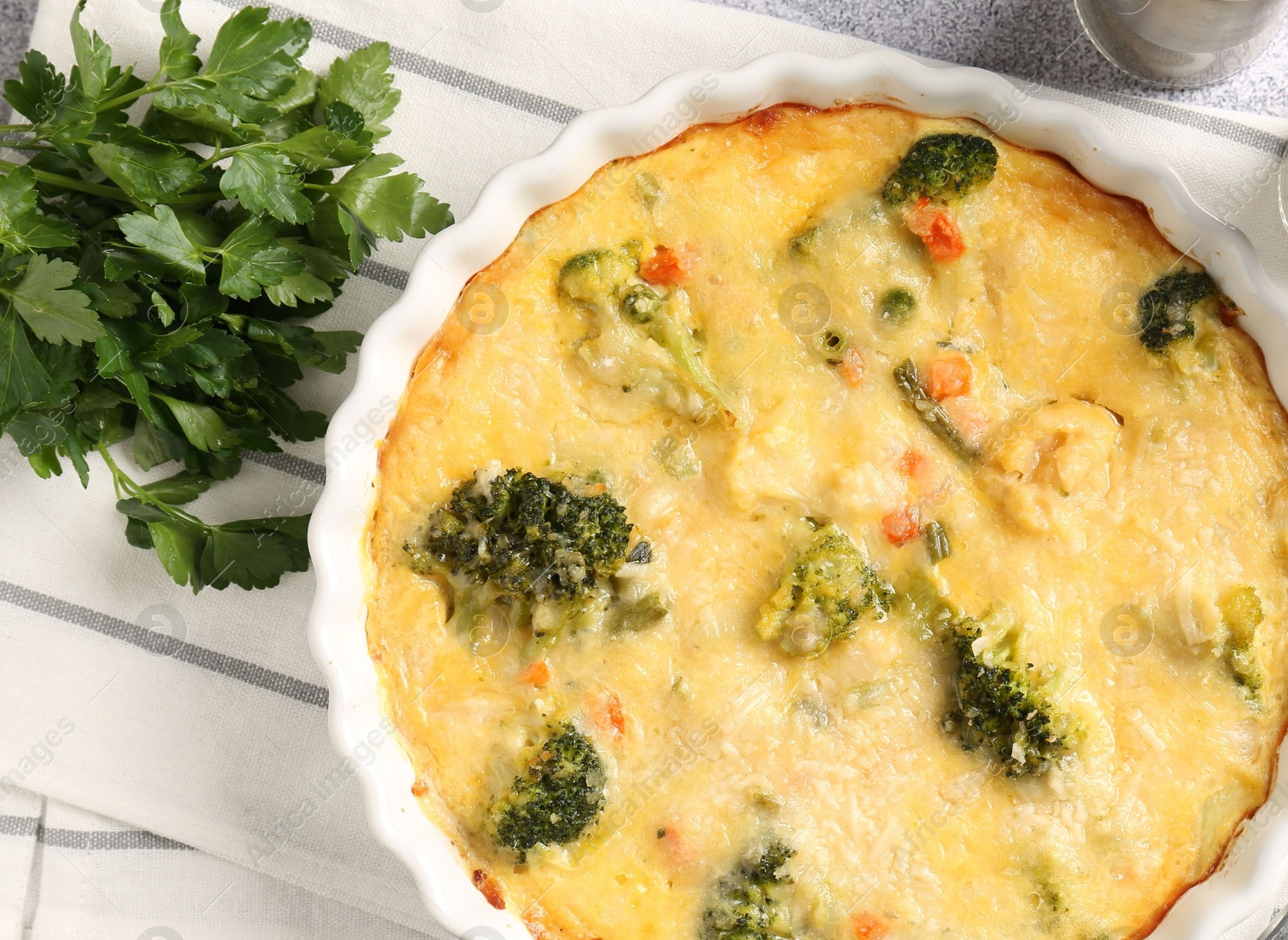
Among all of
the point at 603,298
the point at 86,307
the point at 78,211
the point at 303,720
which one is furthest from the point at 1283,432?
the point at 78,211

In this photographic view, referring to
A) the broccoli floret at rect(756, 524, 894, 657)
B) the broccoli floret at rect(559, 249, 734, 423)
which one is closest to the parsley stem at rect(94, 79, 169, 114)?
the broccoli floret at rect(559, 249, 734, 423)

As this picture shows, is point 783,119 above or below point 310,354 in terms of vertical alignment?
above

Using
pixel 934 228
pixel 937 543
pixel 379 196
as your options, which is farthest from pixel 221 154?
pixel 937 543

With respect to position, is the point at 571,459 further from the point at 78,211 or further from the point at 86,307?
the point at 78,211

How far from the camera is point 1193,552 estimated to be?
2.55 metres

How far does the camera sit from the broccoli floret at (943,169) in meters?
2.53

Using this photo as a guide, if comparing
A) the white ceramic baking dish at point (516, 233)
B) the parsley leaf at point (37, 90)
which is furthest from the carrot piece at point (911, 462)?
the parsley leaf at point (37, 90)

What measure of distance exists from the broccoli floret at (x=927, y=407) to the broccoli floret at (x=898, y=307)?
100 mm

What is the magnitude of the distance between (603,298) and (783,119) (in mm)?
646

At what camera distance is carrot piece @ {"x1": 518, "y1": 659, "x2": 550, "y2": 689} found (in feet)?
8.42

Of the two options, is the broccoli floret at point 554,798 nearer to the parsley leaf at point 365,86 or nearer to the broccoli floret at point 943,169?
the broccoli floret at point 943,169

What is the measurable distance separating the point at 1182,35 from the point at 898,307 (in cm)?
120

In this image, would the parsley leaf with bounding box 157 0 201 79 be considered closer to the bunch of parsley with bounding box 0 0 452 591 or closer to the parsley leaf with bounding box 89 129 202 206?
the bunch of parsley with bounding box 0 0 452 591

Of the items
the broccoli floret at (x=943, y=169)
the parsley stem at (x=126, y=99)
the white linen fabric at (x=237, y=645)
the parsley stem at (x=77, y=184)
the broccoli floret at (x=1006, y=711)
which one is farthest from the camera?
the white linen fabric at (x=237, y=645)
